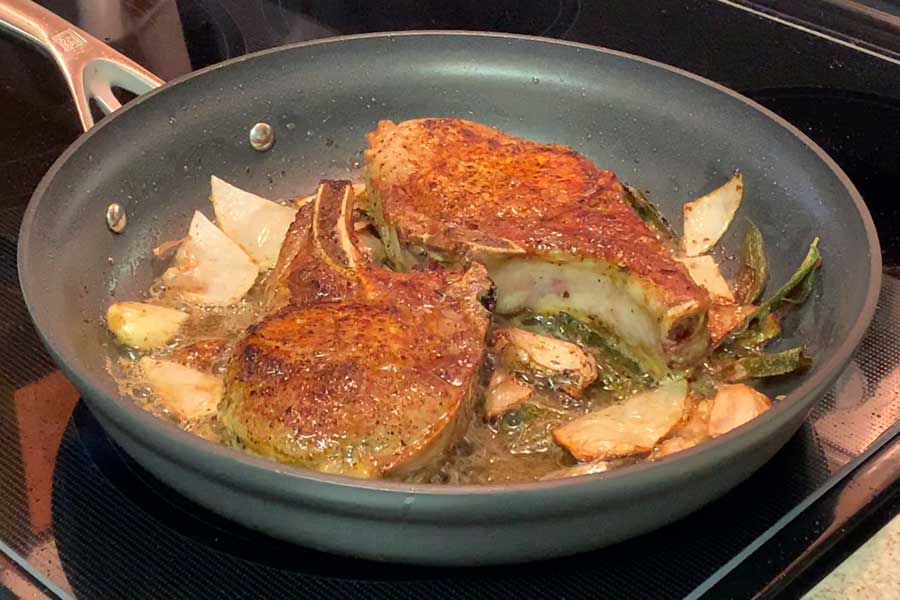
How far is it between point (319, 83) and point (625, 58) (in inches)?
18.6

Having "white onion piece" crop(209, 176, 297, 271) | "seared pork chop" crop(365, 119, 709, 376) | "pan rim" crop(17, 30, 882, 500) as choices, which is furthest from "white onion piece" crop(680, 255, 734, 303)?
"white onion piece" crop(209, 176, 297, 271)

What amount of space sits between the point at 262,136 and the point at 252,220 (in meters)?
0.17

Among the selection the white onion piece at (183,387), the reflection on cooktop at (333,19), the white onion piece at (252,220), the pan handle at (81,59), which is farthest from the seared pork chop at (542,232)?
the reflection on cooktop at (333,19)

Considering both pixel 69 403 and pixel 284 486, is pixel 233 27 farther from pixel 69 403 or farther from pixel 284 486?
pixel 284 486

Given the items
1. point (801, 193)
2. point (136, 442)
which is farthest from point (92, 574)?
point (801, 193)

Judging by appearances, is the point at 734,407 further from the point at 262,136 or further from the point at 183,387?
the point at 262,136

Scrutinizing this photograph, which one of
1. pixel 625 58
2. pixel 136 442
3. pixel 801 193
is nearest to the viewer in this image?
pixel 136 442

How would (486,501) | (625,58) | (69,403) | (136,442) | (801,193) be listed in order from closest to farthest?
(486,501)
(136,442)
(69,403)
(801,193)
(625,58)

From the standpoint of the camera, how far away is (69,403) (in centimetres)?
105

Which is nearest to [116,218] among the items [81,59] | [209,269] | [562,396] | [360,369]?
[209,269]

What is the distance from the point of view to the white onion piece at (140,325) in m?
1.11

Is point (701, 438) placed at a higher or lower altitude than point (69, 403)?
higher

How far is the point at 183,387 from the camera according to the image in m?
1.02

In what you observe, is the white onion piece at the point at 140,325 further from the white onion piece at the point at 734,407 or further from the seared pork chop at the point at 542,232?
the white onion piece at the point at 734,407
